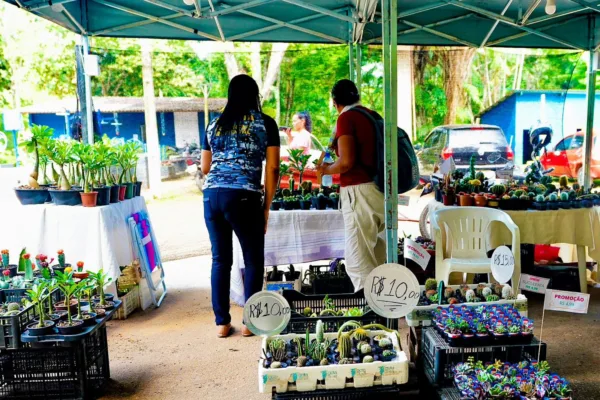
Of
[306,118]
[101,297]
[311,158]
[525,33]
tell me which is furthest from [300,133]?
[101,297]

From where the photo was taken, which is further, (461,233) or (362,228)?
(461,233)

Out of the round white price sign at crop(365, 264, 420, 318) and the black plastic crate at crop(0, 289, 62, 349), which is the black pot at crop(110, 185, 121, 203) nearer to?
the black plastic crate at crop(0, 289, 62, 349)

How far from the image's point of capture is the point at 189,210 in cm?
895

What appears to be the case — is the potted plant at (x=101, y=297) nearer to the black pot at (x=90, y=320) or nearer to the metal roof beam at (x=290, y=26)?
the black pot at (x=90, y=320)

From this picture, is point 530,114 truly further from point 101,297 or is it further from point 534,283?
point 101,297

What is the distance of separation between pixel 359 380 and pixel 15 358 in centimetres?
166

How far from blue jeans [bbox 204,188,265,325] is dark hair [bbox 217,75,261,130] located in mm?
400

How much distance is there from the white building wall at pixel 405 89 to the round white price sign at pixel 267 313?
940cm

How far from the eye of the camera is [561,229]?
393 centimetres

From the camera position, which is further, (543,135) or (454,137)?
(543,135)

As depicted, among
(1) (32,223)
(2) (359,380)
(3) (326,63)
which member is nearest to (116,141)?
(1) (32,223)

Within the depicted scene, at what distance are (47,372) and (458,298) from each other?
6.72ft

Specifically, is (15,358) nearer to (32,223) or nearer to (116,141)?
(32,223)

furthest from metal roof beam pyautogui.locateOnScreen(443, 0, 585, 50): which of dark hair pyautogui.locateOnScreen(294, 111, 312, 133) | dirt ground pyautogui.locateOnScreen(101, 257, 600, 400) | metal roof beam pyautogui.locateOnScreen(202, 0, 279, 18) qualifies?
dark hair pyautogui.locateOnScreen(294, 111, 312, 133)
